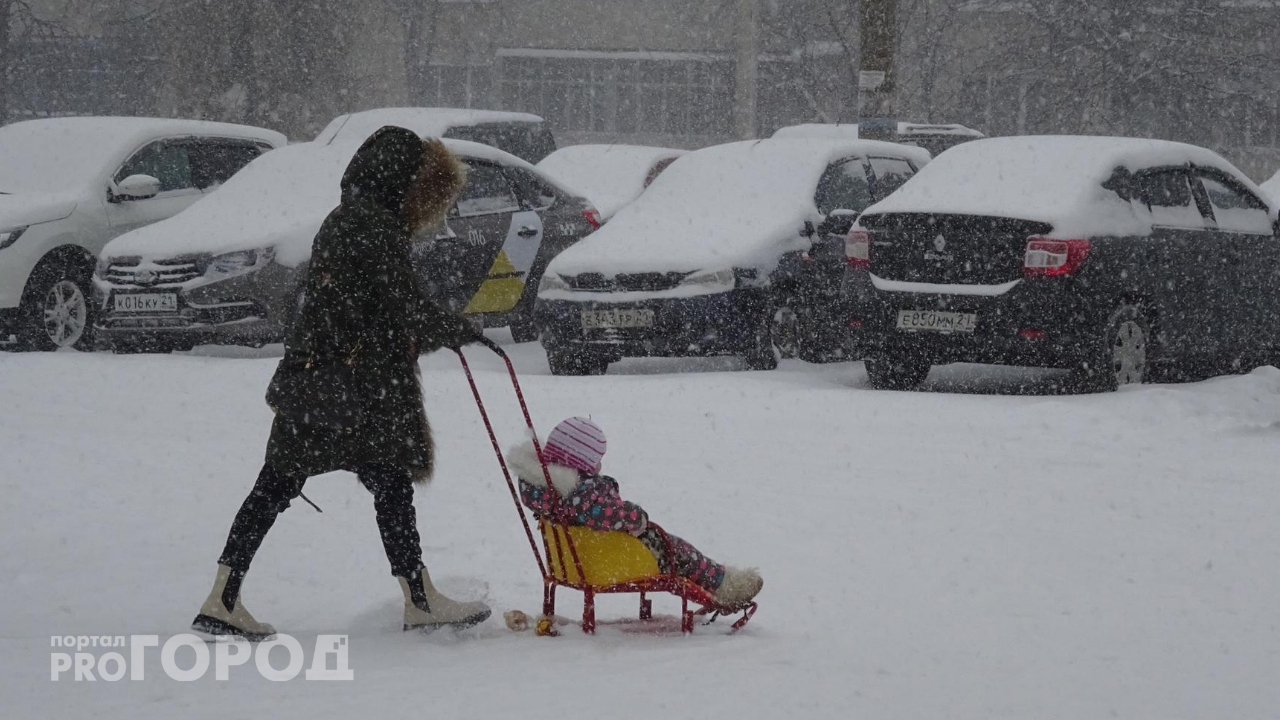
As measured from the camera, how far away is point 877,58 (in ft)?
53.9

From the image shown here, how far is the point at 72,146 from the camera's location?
13672 mm

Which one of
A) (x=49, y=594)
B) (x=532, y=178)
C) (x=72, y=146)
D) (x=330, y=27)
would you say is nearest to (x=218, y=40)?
(x=330, y=27)

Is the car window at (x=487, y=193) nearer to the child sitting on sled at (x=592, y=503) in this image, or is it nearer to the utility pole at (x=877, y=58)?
the utility pole at (x=877, y=58)

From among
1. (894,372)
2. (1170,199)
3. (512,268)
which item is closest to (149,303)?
(512,268)

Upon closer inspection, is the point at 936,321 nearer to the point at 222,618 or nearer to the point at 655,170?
the point at 222,618

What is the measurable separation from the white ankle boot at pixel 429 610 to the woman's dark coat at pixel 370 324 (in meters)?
0.34

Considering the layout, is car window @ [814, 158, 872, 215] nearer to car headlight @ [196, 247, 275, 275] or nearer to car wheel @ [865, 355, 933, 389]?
car wheel @ [865, 355, 933, 389]

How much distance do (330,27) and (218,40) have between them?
2103 mm

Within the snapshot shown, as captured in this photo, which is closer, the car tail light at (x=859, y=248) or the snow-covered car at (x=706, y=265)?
the car tail light at (x=859, y=248)

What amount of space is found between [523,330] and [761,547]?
21.8 feet

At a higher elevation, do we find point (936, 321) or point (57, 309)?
point (936, 321)

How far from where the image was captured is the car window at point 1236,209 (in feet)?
35.7

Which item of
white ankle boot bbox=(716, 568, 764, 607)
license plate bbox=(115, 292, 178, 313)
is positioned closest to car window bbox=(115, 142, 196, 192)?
license plate bbox=(115, 292, 178, 313)

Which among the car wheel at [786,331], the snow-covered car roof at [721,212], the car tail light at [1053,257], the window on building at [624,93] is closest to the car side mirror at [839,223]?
the snow-covered car roof at [721,212]
